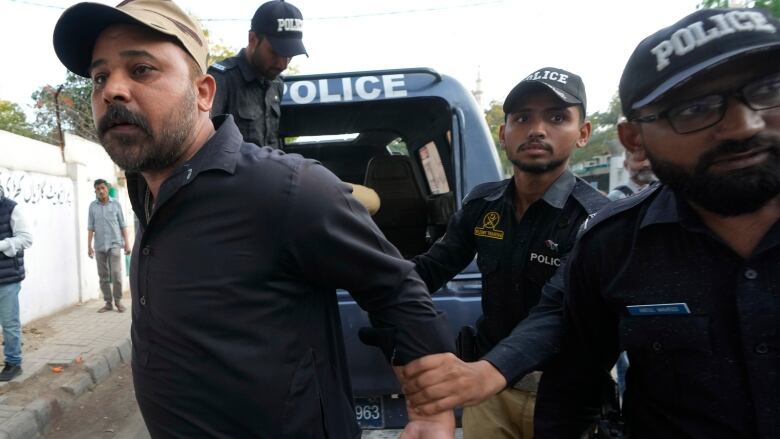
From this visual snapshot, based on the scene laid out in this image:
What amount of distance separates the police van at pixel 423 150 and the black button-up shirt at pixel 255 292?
1125 millimetres

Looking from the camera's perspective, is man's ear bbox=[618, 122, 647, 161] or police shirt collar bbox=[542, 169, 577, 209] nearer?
man's ear bbox=[618, 122, 647, 161]

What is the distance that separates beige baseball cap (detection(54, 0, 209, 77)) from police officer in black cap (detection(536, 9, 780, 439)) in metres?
1.05

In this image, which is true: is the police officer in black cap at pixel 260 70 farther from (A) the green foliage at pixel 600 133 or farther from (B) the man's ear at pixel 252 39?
(A) the green foliage at pixel 600 133

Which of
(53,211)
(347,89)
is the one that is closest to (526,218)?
(347,89)

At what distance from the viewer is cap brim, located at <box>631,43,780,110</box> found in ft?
2.98

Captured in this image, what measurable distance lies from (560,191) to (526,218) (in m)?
0.15

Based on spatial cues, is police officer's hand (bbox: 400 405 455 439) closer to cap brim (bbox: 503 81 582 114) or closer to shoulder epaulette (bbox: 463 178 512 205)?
shoulder epaulette (bbox: 463 178 512 205)

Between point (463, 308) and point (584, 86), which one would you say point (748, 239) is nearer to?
point (584, 86)

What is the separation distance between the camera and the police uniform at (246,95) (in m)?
2.73

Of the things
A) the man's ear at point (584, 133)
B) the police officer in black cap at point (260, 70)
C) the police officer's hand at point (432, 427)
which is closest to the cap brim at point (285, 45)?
the police officer in black cap at point (260, 70)

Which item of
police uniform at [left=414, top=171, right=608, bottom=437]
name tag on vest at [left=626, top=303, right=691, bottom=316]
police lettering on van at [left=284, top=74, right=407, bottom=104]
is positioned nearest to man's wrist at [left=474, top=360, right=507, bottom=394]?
name tag on vest at [left=626, top=303, right=691, bottom=316]

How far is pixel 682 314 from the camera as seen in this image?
1.05 metres

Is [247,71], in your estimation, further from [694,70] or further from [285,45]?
[694,70]

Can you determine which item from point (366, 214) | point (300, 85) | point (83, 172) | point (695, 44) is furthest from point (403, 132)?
point (83, 172)
